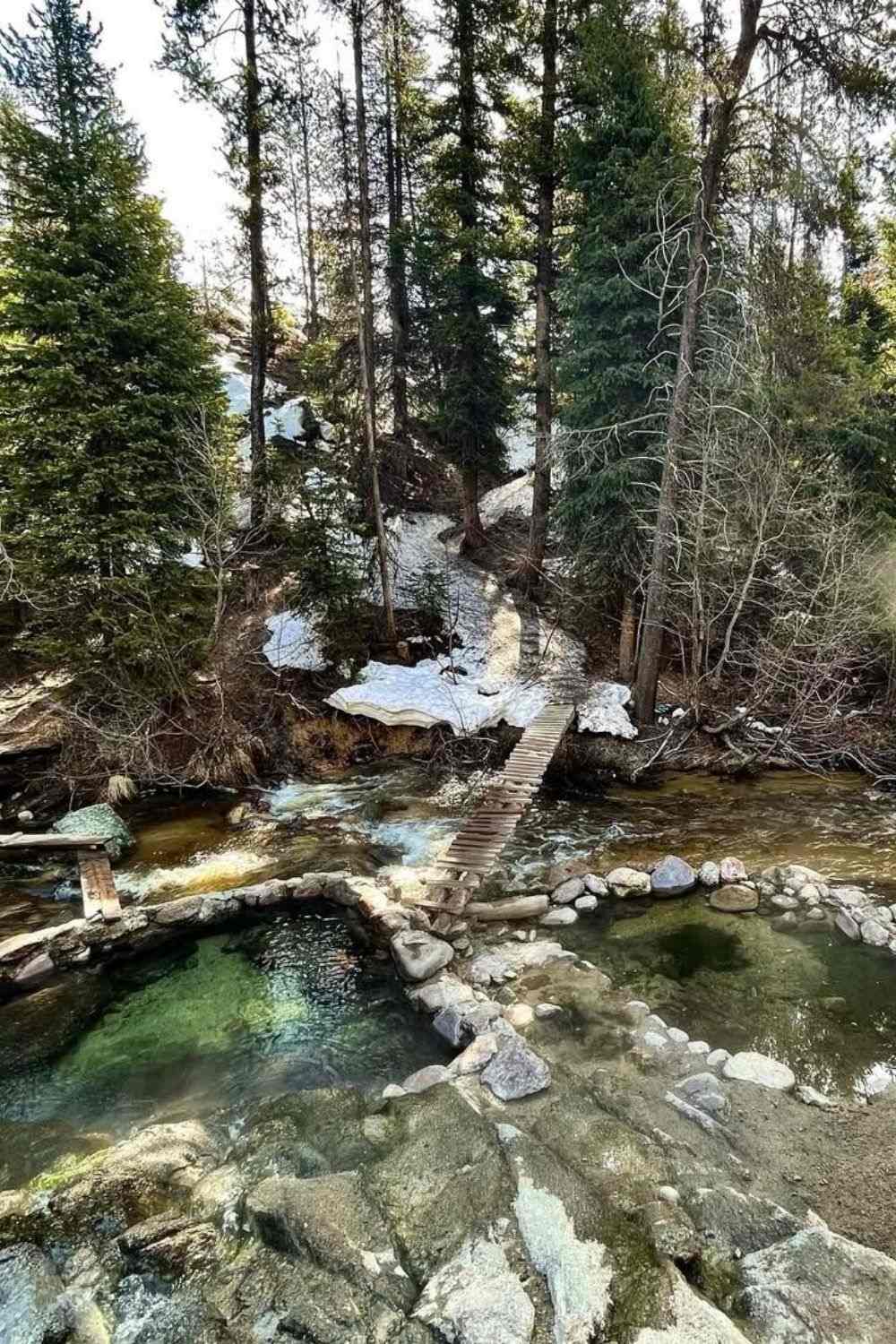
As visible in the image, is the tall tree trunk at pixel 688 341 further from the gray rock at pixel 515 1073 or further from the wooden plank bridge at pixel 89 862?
the wooden plank bridge at pixel 89 862

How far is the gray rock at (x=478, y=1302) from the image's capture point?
2566mm

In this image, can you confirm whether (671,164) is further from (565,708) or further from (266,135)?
(565,708)

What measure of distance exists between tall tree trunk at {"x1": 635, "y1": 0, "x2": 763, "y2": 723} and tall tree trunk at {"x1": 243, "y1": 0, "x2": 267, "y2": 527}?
650cm

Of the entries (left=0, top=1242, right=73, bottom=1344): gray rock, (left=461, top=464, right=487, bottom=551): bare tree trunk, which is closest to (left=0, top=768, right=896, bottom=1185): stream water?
(left=0, top=1242, right=73, bottom=1344): gray rock

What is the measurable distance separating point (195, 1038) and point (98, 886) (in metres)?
2.59

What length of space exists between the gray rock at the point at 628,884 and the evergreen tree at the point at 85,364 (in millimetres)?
7034

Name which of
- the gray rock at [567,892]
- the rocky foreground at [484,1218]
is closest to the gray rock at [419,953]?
the rocky foreground at [484,1218]

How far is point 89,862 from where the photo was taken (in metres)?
7.36

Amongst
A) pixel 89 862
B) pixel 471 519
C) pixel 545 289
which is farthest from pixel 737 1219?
pixel 471 519

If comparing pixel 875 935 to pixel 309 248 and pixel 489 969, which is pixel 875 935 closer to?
pixel 489 969

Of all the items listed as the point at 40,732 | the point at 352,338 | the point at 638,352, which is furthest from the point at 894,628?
the point at 40,732

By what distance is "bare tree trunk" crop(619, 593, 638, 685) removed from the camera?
456 inches

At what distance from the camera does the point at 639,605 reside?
38.8ft

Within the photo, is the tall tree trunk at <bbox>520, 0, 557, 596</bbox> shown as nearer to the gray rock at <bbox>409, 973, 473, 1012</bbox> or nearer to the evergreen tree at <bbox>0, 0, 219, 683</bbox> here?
the evergreen tree at <bbox>0, 0, 219, 683</bbox>
